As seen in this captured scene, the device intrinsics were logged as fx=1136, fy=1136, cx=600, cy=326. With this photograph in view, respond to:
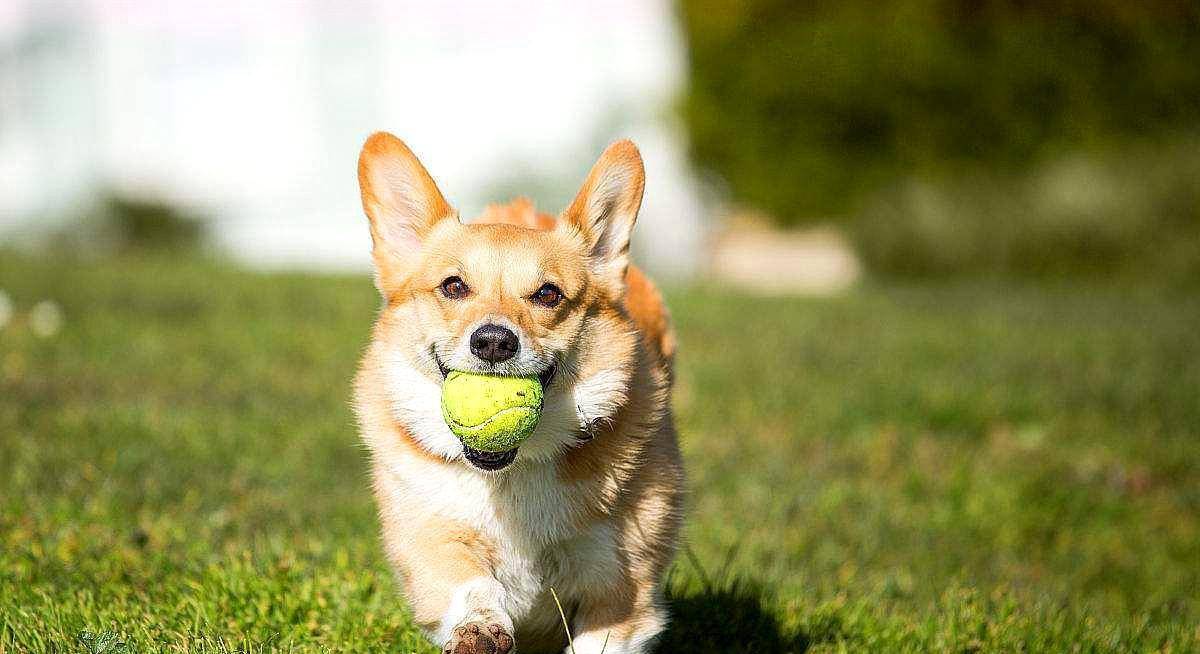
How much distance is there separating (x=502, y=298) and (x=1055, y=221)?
12.1m

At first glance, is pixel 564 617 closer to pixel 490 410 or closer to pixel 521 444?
pixel 521 444

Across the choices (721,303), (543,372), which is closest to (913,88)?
(721,303)

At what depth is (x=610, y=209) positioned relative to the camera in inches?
134

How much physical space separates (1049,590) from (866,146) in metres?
12.4

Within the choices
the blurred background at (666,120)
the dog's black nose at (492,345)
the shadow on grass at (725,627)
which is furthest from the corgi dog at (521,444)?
the blurred background at (666,120)

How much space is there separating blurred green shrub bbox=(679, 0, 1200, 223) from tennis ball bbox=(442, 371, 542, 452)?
40.7ft

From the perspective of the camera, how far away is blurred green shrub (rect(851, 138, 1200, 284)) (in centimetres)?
1300

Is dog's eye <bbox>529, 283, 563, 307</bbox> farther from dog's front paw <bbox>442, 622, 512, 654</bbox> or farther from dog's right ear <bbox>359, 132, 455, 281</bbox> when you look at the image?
dog's front paw <bbox>442, 622, 512, 654</bbox>

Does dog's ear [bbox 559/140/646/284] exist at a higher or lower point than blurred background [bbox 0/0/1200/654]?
higher

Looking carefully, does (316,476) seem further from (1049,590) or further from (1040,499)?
(1040,499)

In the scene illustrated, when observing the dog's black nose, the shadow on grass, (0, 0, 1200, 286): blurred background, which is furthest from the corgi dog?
(0, 0, 1200, 286): blurred background

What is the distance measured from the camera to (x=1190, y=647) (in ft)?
11.7

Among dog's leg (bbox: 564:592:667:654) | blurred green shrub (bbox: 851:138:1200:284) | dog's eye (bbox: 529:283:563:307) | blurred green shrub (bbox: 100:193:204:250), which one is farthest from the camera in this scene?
blurred green shrub (bbox: 100:193:204:250)

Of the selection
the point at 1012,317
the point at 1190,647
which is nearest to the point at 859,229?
the point at 1012,317
